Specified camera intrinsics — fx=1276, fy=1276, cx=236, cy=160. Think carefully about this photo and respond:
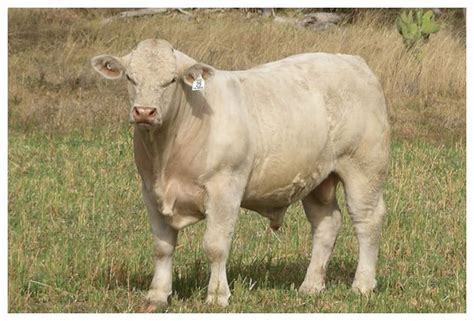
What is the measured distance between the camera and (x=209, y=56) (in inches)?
768

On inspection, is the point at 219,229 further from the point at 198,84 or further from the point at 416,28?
the point at 416,28

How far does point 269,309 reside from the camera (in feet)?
26.5

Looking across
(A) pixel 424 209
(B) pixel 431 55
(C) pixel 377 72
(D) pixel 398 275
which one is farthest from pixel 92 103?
(D) pixel 398 275

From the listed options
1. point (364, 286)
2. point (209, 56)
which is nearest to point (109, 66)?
point (364, 286)

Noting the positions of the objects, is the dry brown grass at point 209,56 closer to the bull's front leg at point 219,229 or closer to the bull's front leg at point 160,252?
the bull's front leg at point 160,252

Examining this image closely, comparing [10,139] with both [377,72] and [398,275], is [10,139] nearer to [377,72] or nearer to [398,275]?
[377,72]

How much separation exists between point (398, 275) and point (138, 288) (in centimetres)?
195

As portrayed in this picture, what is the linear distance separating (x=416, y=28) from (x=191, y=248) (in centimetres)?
1175

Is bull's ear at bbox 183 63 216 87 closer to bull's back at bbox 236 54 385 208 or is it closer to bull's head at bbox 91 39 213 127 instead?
bull's head at bbox 91 39 213 127

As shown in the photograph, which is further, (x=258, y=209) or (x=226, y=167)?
(x=258, y=209)

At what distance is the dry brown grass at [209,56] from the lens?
16.9 metres

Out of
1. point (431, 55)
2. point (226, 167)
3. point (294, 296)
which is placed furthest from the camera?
point (431, 55)

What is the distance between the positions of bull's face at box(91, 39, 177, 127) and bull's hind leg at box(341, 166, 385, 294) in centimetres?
174

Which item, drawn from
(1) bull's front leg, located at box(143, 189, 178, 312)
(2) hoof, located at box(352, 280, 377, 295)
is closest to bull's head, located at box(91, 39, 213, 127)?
(1) bull's front leg, located at box(143, 189, 178, 312)
